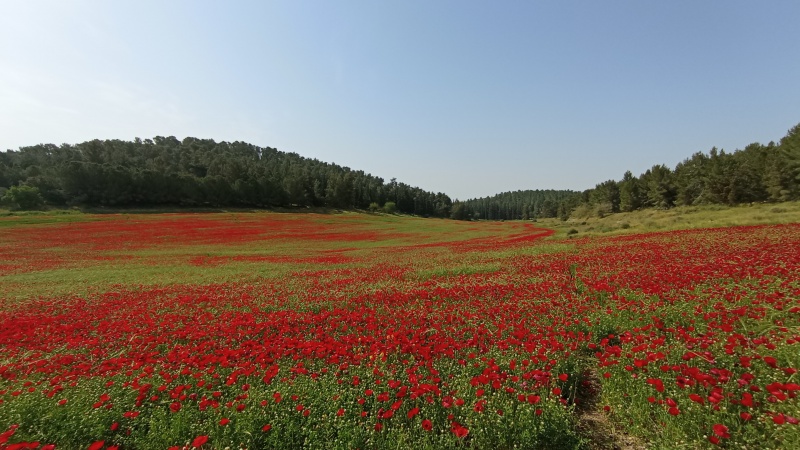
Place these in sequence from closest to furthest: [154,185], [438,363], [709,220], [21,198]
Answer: [438,363]
[709,220]
[21,198]
[154,185]

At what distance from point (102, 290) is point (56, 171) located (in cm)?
9378

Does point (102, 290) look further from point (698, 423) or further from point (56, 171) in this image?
point (56, 171)

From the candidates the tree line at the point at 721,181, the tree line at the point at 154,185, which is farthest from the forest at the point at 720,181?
the tree line at the point at 154,185

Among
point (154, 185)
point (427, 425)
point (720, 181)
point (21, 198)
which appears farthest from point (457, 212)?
point (427, 425)

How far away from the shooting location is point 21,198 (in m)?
68.7

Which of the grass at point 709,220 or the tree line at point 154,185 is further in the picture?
the tree line at point 154,185

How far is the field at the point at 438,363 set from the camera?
4.16 meters

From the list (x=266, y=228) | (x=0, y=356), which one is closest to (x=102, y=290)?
(x=0, y=356)

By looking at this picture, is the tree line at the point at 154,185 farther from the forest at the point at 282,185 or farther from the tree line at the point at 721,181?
the tree line at the point at 721,181

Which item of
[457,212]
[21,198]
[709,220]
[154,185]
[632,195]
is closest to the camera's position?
[709,220]

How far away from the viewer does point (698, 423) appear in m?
3.81

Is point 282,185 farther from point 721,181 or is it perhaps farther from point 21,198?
point 721,181

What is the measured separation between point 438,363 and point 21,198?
99385mm

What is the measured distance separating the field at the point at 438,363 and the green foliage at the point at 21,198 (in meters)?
81.2
